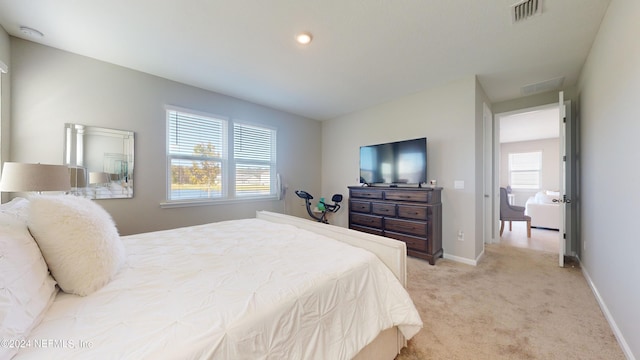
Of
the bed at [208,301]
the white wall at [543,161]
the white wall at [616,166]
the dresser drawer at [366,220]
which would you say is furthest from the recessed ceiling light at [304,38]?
the white wall at [543,161]

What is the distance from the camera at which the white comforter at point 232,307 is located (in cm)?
71

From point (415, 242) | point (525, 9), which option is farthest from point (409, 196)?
point (525, 9)

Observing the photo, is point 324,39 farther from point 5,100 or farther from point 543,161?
point 543,161

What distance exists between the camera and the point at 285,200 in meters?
4.60

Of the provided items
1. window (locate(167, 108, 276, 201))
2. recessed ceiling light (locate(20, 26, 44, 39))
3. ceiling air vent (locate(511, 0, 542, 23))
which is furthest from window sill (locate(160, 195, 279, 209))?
ceiling air vent (locate(511, 0, 542, 23))

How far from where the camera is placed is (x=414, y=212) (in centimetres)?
323

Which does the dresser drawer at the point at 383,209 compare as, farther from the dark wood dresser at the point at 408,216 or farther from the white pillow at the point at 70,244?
the white pillow at the point at 70,244

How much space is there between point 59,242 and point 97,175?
2.32 metres

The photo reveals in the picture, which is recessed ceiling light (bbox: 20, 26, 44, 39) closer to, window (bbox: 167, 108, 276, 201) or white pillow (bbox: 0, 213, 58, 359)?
window (bbox: 167, 108, 276, 201)

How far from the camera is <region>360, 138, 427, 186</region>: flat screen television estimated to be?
11.3 ft

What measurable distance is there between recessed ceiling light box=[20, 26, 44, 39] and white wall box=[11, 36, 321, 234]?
7.6 inches

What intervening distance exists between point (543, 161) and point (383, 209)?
6.98m

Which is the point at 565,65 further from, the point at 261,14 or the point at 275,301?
the point at 275,301

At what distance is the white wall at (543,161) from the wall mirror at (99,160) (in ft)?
32.3
